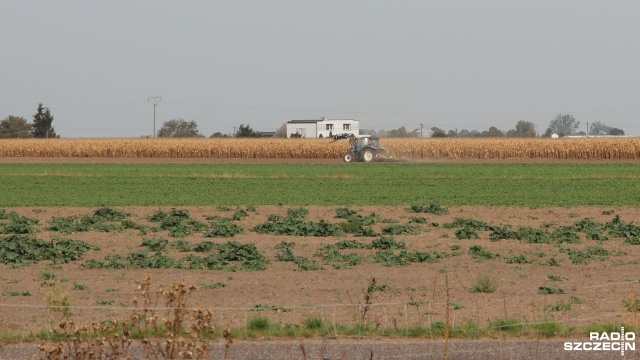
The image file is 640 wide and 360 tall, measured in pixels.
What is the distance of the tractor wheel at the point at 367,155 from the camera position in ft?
223

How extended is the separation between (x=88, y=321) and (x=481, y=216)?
18.9 meters

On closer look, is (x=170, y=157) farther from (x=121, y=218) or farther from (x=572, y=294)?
(x=572, y=294)

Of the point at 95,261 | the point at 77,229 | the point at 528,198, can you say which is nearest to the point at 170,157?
the point at 528,198

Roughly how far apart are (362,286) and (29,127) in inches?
5120

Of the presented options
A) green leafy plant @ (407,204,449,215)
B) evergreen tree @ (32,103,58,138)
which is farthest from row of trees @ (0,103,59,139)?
green leafy plant @ (407,204,449,215)

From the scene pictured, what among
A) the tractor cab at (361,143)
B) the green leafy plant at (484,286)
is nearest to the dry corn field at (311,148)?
the tractor cab at (361,143)

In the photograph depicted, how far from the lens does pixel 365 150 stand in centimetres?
6806

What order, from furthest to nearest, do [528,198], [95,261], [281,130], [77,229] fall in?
1. [281,130]
2. [528,198]
3. [77,229]
4. [95,261]

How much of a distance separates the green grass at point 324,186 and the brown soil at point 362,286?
10567mm

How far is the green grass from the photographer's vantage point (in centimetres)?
3641

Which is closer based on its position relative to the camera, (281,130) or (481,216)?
(481,216)

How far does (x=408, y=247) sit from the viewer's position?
2358 cm

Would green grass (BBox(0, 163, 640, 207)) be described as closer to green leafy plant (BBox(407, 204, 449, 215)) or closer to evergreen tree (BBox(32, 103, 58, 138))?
green leafy plant (BBox(407, 204, 449, 215))

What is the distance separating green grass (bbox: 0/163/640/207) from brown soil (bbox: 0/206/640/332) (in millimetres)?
10567
